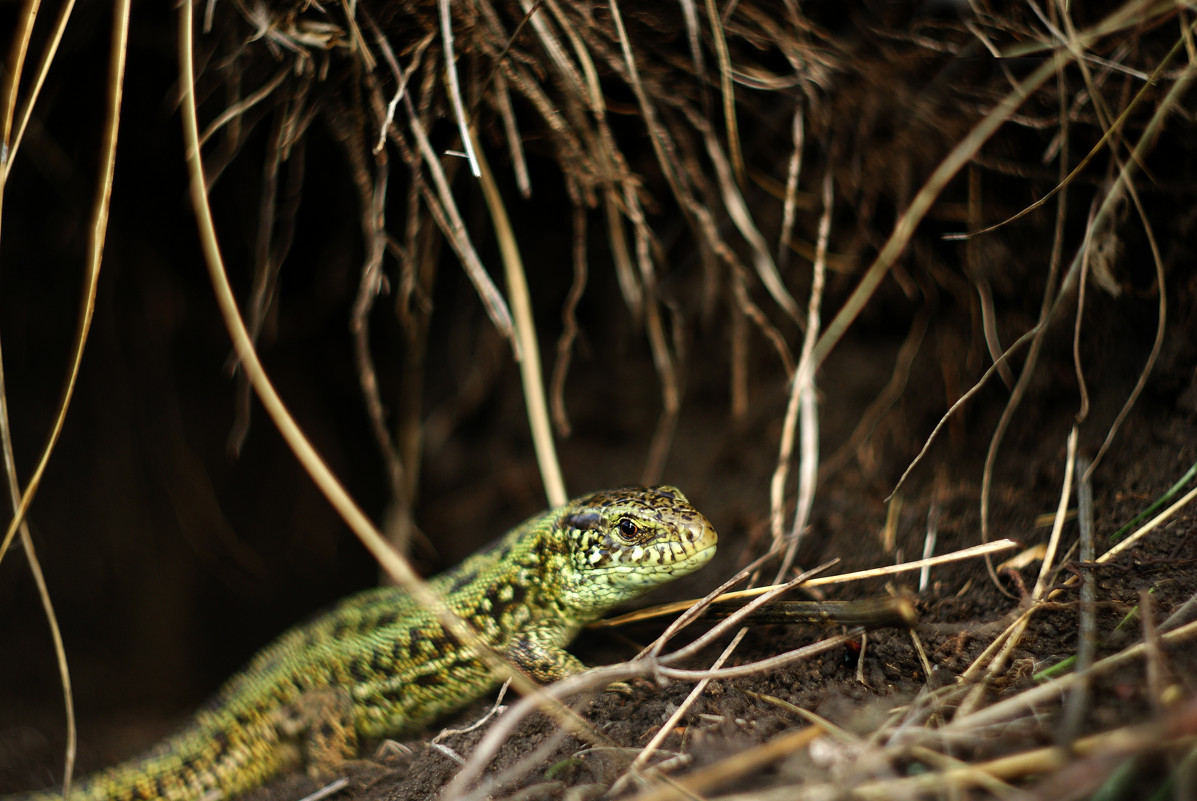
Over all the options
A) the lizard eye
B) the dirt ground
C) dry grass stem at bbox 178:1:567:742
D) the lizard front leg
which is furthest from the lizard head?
the lizard front leg

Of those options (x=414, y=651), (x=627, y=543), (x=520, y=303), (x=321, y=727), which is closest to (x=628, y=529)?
(x=627, y=543)

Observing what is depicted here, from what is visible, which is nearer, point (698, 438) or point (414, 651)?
point (414, 651)

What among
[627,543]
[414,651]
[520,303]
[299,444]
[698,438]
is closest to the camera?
[299,444]

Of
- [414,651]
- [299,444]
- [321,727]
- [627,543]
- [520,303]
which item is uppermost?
[520,303]

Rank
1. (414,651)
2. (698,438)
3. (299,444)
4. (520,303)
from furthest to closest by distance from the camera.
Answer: (698,438), (414,651), (520,303), (299,444)

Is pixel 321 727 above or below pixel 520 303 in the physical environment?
below

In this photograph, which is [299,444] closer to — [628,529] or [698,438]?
[628,529]

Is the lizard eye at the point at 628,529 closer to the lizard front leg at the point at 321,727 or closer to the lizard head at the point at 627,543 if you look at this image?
the lizard head at the point at 627,543
